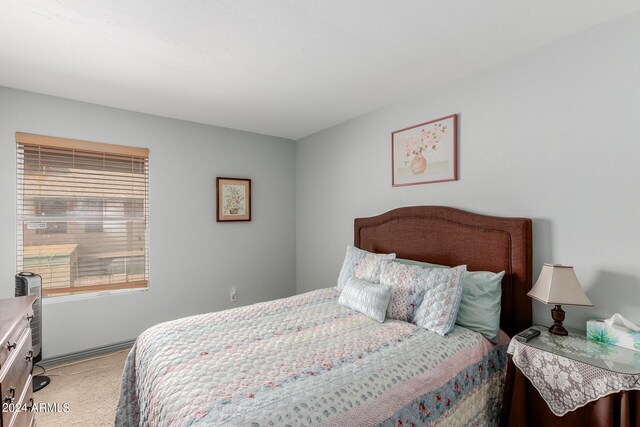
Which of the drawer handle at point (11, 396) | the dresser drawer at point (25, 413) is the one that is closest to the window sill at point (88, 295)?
the dresser drawer at point (25, 413)

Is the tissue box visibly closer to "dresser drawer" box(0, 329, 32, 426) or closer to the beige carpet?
"dresser drawer" box(0, 329, 32, 426)

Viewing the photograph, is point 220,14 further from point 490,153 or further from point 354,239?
point 354,239

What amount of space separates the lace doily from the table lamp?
0.49 ft

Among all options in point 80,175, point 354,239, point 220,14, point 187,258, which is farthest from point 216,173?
point 220,14

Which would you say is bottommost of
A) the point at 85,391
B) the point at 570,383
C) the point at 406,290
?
the point at 85,391

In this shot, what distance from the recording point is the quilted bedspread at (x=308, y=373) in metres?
1.24

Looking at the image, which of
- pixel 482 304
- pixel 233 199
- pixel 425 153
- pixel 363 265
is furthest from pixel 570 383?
pixel 233 199

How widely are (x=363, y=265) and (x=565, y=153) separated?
158 cm

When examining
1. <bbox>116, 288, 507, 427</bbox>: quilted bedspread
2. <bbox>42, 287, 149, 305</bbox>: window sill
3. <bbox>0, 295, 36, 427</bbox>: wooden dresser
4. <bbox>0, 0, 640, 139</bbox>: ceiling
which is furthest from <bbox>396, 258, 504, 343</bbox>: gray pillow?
<bbox>42, 287, 149, 305</bbox>: window sill

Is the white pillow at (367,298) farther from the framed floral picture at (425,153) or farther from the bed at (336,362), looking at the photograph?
the framed floral picture at (425,153)

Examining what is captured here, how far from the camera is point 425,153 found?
8.79ft

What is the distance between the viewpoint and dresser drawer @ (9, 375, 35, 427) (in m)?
1.47

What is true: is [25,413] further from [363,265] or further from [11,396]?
[363,265]

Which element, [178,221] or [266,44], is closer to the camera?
[266,44]
